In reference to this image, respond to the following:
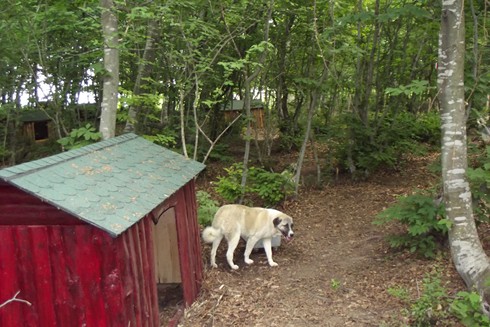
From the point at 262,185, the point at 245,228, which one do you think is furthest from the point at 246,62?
the point at 262,185

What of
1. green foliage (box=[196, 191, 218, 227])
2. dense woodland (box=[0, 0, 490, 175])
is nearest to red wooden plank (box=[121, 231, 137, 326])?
dense woodland (box=[0, 0, 490, 175])

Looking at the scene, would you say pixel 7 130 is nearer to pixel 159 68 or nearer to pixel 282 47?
pixel 159 68

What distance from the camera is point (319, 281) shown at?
7.25 meters

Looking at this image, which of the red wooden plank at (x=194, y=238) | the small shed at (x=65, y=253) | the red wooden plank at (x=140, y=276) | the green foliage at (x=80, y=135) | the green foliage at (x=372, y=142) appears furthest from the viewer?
the green foliage at (x=372, y=142)

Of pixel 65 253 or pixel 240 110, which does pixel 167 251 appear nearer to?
pixel 65 253

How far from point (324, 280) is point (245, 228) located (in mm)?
1688

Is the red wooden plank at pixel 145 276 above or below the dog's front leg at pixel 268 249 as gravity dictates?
above

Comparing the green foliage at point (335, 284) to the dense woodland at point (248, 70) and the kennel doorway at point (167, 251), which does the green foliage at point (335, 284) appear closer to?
the dense woodland at point (248, 70)

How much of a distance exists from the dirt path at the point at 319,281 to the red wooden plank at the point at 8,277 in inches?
93.1

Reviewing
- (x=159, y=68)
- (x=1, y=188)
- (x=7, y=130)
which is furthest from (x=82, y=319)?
(x=7, y=130)

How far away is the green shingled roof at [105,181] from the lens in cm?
383

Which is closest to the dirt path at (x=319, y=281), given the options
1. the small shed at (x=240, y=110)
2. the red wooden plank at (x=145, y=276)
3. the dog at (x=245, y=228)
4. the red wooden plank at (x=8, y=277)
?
the dog at (x=245, y=228)

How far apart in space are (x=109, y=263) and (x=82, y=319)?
0.62 metres

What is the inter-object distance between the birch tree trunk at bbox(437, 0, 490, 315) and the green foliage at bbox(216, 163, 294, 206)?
542 centimetres
